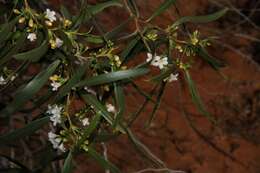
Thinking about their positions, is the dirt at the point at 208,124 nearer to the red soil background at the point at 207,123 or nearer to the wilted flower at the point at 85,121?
the red soil background at the point at 207,123

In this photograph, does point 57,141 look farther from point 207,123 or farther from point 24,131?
point 207,123

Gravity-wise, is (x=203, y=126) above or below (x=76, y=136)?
below

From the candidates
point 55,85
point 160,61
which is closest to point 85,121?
point 55,85

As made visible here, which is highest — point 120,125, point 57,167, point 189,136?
point 120,125

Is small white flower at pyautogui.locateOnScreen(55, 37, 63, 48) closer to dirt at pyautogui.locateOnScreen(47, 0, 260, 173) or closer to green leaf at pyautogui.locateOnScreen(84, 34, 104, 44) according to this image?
green leaf at pyautogui.locateOnScreen(84, 34, 104, 44)

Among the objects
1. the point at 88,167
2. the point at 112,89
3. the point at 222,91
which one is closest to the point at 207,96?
the point at 222,91

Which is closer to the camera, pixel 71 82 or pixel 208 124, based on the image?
pixel 71 82

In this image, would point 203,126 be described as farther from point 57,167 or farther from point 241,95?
point 57,167
